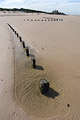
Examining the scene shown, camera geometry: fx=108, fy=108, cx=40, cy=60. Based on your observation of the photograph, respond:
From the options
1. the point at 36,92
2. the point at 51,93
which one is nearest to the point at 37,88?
the point at 36,92

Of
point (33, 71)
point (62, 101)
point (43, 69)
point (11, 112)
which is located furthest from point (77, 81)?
point (11, 112)

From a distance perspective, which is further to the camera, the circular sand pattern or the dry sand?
the circular sand pattern

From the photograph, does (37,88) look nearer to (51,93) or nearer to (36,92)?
(36,92)

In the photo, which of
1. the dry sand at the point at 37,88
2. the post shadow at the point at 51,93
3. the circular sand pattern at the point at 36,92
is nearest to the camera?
the dry sand at the point at 37,88

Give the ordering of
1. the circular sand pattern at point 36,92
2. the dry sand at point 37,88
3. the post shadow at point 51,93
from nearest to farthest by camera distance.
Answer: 1. the dry sand at point 37,88
2. the circular sand pattern at point 36,92
3. the post shadow at point 51,93

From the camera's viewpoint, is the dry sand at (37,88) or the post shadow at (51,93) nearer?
the dry sand at (37,88)

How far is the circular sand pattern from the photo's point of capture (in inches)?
177

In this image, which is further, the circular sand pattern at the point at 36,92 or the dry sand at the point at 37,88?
the circular sand pattern at the point at 36,92

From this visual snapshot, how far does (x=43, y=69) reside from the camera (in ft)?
23.4

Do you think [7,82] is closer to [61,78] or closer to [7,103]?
[7,103]

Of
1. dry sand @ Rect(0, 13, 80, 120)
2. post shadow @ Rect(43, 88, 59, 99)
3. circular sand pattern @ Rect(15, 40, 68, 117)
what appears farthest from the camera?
post shadow @ Rect(43, 88, 59, 99)

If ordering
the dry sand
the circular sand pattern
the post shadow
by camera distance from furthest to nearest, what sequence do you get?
the post shadow → the circular sand pattern → the dry sand

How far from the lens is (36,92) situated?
5238mm

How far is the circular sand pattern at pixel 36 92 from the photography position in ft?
14.8
